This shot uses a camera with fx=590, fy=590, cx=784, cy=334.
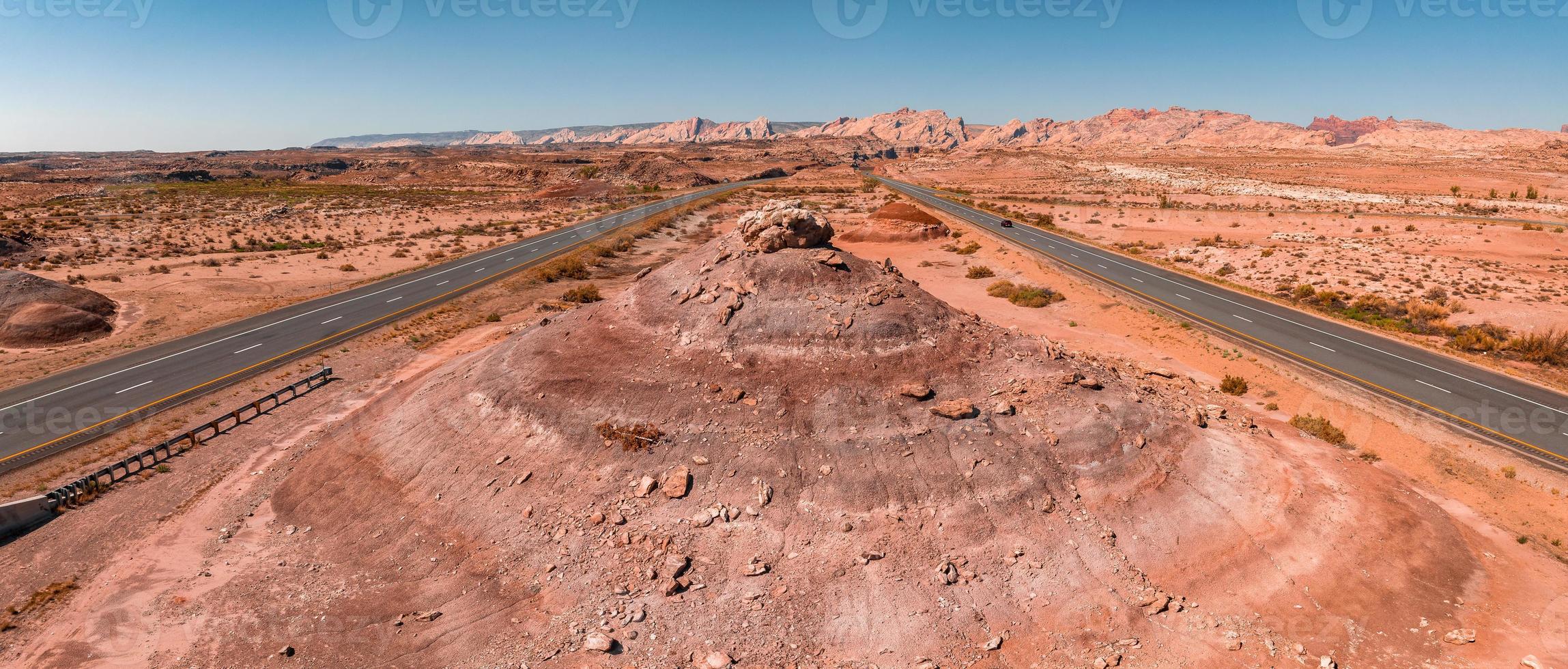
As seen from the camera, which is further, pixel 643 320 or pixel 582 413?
pixel 643 320

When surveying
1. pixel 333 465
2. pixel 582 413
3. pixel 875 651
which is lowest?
pixel 875 651

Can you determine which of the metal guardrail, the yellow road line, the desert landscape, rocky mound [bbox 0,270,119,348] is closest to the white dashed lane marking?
the yellow road line

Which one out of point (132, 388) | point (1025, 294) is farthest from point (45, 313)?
point (1025, 294)

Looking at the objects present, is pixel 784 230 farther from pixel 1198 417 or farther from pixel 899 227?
pixel 899 227

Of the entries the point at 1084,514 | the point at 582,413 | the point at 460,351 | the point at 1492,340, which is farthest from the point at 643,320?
the point at 1492,340

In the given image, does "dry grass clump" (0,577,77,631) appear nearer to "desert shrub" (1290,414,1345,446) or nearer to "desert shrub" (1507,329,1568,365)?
"desert shrub" (1290,414,1345,446)

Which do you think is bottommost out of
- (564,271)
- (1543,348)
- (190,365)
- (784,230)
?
(1543,348)

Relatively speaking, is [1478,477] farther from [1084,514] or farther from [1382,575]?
[1084,514]

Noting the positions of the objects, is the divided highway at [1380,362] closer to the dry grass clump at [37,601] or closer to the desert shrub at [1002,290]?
the desert shrub at [1002,290]
